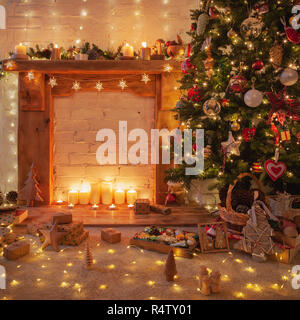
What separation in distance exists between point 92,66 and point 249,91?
195 centimetres

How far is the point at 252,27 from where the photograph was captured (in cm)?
230

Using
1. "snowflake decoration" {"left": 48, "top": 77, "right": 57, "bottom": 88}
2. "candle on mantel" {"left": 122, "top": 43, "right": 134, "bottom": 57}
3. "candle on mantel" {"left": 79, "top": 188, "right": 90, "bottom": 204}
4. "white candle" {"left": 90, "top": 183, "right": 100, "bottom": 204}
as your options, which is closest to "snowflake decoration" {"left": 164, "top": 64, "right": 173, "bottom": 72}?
"candle on mantel" {"left": 122, "top": 43, "right": 134, "bottom": 57}

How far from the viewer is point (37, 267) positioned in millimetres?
2100

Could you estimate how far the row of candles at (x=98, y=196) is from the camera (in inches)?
146

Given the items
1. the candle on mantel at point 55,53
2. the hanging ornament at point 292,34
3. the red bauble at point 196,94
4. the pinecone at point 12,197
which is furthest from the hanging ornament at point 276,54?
the pinecone at point 12,197

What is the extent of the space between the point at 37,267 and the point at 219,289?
129 cm

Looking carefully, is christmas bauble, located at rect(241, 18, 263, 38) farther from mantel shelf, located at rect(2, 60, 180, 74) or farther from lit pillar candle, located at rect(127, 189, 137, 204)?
lit pillar candle, located at rect(127, 189, 137, 204)

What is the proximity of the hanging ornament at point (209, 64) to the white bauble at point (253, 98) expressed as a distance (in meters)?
0.53

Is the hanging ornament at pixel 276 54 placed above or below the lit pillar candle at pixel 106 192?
above

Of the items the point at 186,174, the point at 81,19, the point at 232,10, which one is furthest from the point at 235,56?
the point at 81,19

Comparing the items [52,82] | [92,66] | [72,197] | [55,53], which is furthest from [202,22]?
[72,197]

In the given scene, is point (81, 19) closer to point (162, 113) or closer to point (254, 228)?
point (162, 113)

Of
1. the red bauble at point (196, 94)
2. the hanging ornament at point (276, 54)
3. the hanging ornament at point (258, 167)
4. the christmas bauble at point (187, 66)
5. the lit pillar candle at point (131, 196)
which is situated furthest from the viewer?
the lit pillar candle at point (131, 196)

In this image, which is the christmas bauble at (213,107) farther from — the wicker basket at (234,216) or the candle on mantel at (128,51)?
the candle on mantel at (128,51)
